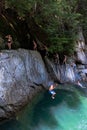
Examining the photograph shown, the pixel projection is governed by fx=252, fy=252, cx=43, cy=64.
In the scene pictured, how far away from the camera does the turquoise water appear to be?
11.8 m

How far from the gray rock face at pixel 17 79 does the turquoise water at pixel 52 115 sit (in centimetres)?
53

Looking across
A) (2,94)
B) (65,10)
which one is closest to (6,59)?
(2,94)

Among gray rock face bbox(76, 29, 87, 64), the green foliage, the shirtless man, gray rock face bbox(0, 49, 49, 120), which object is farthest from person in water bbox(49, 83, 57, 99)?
gray rock face bbox(76, 29, 87, 64)

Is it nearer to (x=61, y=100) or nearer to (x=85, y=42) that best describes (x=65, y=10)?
(x=61, y=100)

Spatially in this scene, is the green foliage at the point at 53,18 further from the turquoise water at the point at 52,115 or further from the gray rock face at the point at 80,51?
the turquoise water at the point at 52,115

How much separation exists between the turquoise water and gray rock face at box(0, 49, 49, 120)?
53 centimetres

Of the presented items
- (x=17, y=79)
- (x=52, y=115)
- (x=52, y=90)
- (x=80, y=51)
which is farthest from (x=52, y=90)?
(x=80, y=51)

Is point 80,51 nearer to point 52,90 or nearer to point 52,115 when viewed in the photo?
point 52,90

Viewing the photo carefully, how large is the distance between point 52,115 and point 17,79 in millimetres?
2661

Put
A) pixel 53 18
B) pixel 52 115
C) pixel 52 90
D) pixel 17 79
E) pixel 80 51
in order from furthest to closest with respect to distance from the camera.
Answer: pixel 80 51, pixel 53 18, pixel 52 90, pixel 17 79, pixel 52 115

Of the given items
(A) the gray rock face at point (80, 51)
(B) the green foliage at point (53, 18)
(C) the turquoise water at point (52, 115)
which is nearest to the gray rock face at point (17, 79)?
(C) the turquoise water at point (52, 115)

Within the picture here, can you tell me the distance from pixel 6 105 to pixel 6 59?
8.49 ft

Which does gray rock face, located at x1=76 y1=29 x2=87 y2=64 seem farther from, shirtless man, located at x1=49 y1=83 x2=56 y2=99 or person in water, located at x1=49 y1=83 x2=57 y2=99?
shirtless man, located at x1=49 y1=83 x2=56 y2=99

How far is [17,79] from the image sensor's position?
1351 centimetres
